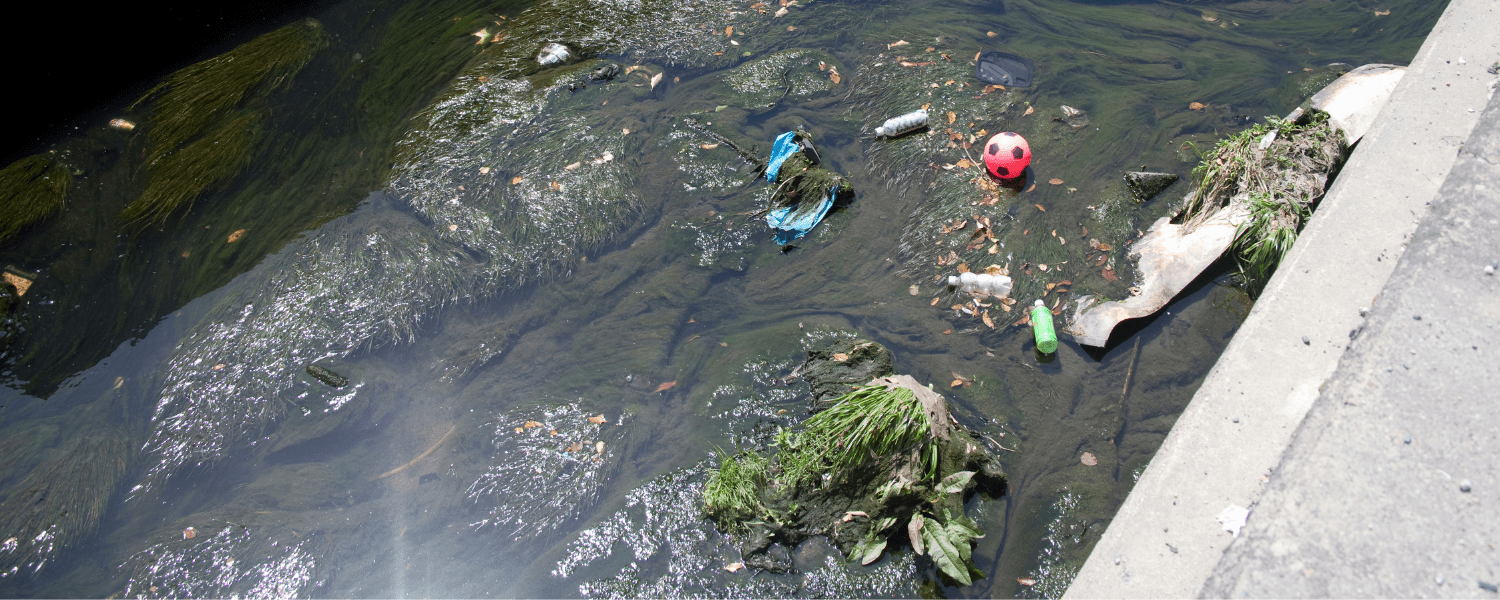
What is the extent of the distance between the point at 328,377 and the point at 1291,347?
192 inches

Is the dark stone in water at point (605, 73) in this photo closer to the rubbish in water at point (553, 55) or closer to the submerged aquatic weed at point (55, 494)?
the rubbish in water at point (553, 55)

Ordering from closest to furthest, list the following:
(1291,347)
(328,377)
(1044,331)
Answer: (1291,347) < (1044,331) < (328,377)

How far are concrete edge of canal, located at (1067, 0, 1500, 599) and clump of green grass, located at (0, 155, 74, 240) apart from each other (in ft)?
22.1

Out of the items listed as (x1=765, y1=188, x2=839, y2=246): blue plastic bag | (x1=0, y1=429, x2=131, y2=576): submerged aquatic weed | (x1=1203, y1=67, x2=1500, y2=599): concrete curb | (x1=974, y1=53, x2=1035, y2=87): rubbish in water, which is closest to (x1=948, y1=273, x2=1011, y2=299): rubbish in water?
(x1=765, y1=188, x2=839, y2=246): blue plastic bag

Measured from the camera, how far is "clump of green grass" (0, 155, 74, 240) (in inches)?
177

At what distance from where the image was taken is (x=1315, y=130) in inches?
158

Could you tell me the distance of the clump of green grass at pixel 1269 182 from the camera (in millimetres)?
3674

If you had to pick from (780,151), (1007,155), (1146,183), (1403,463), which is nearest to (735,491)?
(780,151)

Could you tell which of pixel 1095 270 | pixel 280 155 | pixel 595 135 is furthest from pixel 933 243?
pixel 280 155

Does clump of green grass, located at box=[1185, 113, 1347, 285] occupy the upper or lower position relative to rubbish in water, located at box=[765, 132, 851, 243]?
lower

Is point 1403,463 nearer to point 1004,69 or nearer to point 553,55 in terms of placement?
point 1004,69

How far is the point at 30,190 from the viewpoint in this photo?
4633 millimetres

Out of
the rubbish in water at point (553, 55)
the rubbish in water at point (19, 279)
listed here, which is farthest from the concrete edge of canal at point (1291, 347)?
the rubbish in water at point (19, 279)

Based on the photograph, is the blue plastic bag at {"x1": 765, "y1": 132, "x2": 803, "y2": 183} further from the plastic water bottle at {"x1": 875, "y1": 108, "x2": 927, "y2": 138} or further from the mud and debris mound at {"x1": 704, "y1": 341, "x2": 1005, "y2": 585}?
the mud and debris mound at {"x1": 704, "y1": 341, "x2": 1005, "y2": 585}
